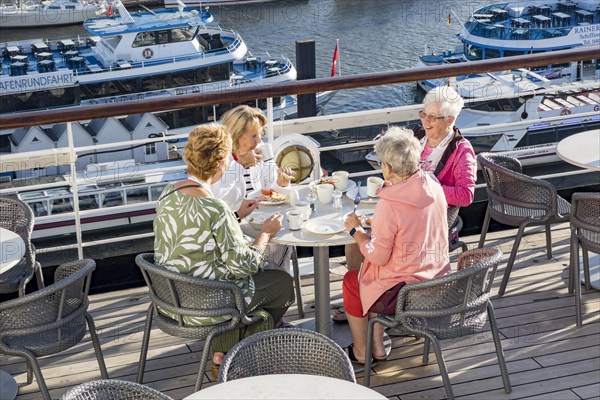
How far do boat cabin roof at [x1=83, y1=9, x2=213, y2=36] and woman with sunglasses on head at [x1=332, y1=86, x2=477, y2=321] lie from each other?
18410 millimetres

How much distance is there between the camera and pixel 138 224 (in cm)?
1762

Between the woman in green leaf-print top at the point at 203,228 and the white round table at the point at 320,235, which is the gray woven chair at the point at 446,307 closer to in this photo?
the white round table at the point at 320,235

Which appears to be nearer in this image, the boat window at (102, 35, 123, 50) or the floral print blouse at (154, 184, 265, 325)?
the floral print blouse at (154, 184, 265, 325)

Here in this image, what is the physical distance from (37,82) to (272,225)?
769 inches

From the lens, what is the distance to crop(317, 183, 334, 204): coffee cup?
3.44 meters

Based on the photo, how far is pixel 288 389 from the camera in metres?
2.30

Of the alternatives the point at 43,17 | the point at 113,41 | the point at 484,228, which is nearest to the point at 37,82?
the point at 113,41

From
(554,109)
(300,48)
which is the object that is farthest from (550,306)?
(554,109)

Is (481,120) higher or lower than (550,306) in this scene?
lower

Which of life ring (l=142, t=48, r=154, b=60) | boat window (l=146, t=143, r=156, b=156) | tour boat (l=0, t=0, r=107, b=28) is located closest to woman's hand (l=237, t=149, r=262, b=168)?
boat window (l=146, t=143, r=156, b=156)

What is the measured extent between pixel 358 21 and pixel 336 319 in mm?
24750

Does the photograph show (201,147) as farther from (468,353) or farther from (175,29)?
(175,29)

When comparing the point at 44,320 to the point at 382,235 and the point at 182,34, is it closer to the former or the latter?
the point at 382,235

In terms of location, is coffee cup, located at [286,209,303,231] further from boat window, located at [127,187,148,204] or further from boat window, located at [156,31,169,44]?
boat window, located at [156,31,169,44]
